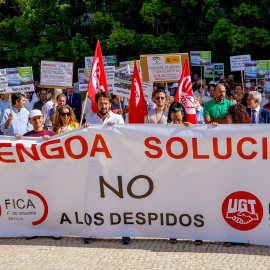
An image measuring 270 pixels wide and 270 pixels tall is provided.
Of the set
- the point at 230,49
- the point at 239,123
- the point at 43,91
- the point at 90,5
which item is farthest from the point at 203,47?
the point at 239,123

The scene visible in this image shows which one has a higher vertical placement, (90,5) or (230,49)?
(90,5)

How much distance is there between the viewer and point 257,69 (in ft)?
49.7

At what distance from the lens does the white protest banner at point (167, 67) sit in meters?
9.51

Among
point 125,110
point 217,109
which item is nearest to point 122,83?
point 125,110

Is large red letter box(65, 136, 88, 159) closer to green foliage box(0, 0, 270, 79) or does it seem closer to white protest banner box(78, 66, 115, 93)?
white protest banner box(78, 66, 115, 93)

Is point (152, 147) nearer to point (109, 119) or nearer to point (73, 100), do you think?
point (109, 119)

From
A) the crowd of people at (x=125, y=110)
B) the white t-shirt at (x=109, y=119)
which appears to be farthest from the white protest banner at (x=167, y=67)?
the white t-shirt at (x=109, y=119)

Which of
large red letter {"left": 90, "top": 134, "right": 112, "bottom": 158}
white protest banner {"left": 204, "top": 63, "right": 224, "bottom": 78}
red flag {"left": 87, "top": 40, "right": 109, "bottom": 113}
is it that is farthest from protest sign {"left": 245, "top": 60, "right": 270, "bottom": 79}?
large red letter {"left": 90, "top": 134, "right": 112, "bottom": 158}

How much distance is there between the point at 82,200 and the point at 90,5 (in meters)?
23.8

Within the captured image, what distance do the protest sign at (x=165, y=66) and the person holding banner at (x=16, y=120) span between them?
237cm

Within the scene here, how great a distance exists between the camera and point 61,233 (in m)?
6.72

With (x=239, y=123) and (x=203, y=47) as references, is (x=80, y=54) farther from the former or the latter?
(x=239, y=123)

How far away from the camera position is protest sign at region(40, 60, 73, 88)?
449 inches

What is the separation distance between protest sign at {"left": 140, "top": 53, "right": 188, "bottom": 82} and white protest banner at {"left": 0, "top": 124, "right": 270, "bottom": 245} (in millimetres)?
3171
